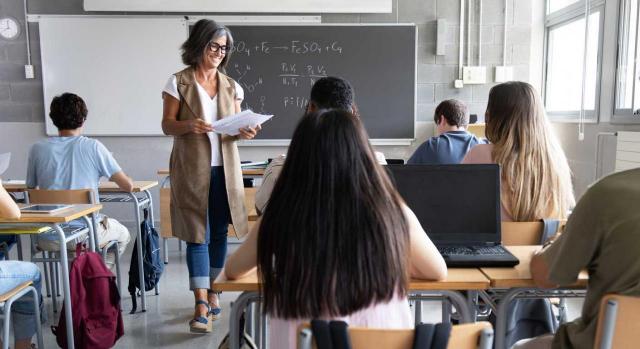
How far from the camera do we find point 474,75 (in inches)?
196

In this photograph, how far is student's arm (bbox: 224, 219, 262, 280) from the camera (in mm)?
1233

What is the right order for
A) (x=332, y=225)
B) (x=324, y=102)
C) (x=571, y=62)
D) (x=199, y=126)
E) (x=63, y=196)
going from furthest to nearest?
1. (x=571, y=62)
2. (x=63, y=196)
3. (x=199, y=126)
4. (x=324, y=102)
5. (x=332, y=225)

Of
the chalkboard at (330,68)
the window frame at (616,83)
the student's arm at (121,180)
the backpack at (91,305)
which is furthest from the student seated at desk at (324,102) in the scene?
the chalkboard at (330,68)

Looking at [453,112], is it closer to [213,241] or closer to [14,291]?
[213,241]

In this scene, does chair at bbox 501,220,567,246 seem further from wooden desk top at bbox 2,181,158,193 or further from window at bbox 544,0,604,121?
window at bbox 544,0,604,121

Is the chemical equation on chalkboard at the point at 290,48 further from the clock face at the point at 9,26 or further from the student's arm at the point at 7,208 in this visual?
the student's arm at the point at 7,208

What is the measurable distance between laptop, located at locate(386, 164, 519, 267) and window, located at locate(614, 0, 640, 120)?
2514 mm

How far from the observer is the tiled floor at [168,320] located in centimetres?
260

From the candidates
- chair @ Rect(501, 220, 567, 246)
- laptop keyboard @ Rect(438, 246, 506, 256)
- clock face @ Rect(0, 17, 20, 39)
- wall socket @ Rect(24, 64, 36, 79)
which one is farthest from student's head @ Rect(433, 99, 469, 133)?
clock face @ Rect(0, 17, 20, 39)

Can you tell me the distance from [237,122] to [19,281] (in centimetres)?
111

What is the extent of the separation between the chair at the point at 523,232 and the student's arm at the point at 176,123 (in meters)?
1.40

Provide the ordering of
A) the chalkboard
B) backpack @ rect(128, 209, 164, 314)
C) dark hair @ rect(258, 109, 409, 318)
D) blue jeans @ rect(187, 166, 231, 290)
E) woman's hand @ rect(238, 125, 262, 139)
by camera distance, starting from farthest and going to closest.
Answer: the chalkboard, backpack @ rect(128, 209, 164, 314), blue jeans @ rect(187, 166, 231, 290), woman's hand @ rect(238, 125, 262, 139), dark hair @ rect(258, 109, 409, 318)

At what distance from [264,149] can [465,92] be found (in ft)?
6.63

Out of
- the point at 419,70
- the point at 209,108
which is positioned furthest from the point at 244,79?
the point at 209,108
